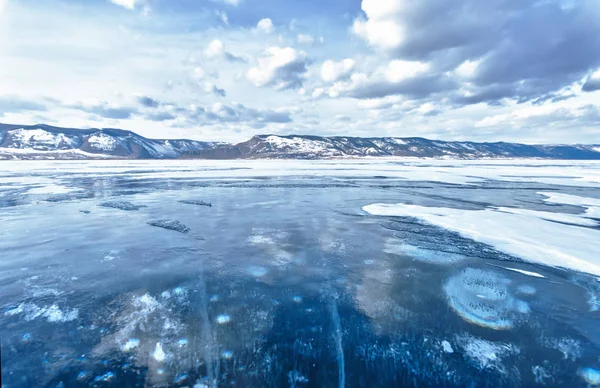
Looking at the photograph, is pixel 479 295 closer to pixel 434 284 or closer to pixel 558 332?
pixel 434 284

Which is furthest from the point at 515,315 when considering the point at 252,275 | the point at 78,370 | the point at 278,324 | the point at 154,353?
the point at 78,370

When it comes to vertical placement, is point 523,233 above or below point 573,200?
above

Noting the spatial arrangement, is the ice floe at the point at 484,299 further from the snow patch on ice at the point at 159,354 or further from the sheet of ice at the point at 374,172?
the sheet of ice at the point at 374,172

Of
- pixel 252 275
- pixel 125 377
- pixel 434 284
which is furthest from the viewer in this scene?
pixel 252 275

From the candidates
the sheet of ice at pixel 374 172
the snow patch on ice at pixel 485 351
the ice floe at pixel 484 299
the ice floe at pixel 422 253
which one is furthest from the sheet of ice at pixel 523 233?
the sheet of ice at pixel 374 172

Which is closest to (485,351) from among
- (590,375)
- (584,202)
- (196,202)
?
(590,375)

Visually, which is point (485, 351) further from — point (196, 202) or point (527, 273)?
point (196, 202)
